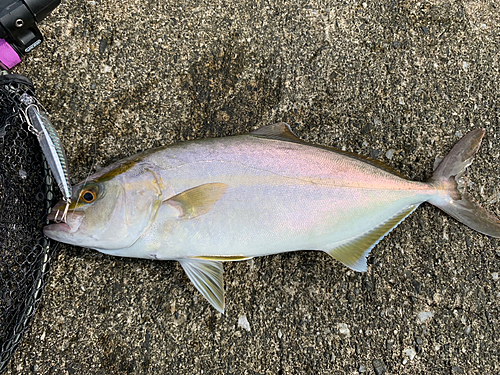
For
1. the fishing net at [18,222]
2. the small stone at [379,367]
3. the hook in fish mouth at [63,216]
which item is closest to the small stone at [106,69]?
the fishing net at [18,222]

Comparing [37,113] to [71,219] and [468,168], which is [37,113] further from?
[468,168]

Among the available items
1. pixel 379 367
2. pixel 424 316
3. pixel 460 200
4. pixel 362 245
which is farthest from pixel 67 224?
pixel 460 200

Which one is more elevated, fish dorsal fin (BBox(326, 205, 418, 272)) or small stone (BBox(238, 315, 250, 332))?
fish dorsal fin (BBox(326, 205, 418, 272))

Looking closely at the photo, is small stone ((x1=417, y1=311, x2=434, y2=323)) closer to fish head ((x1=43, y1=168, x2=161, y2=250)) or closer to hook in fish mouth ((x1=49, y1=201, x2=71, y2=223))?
fish head ((x1=43, y1=168, x2=161, y2=250))

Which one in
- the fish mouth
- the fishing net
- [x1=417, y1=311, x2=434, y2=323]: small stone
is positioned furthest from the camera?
[x1=417, y1=311, x2=434, y2=323]: small stone

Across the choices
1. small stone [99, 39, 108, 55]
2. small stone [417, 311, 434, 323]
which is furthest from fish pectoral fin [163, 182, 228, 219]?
small stone [417, 311, 434, 323]

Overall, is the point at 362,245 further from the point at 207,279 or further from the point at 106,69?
the point at 106,69

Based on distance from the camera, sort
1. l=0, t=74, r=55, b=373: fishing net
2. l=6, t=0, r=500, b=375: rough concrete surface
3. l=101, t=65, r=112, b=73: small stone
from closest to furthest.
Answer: l=0, t=74, r=55, b=373: fishing net
l=6, t=0, r=500, b=375: rough concrete surface
l=101, t=65, r=112, b=73: small stone

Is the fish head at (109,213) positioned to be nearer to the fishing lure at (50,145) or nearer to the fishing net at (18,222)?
the fishing lure at (50,145)
